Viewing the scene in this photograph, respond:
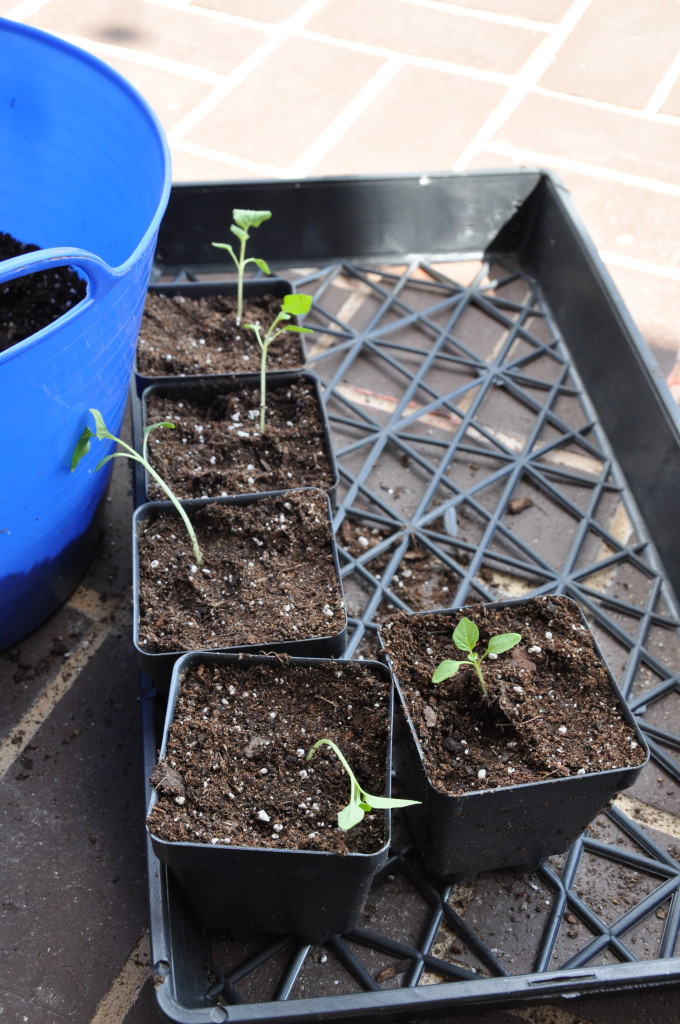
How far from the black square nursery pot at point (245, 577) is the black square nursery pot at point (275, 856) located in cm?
4

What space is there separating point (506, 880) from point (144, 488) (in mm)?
788

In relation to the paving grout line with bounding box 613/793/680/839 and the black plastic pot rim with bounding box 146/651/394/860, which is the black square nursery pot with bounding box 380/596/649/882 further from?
the paving grout line with bounding box 613/793/680/839

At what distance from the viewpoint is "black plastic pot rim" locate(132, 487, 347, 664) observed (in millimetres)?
1111

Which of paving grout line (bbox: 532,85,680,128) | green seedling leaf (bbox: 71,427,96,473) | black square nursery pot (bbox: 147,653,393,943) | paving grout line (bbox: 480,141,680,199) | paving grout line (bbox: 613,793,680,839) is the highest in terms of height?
paving grout line (bbox: 532,85,680,128)

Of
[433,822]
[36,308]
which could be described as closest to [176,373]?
[36,308]

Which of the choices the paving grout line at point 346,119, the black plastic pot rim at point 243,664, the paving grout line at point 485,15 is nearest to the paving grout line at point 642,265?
the paving grout line at point 346,119

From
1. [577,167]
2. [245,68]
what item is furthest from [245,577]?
[245,68]

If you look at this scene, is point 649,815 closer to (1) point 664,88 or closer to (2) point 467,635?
(2) point 467,635

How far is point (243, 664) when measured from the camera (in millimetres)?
1104

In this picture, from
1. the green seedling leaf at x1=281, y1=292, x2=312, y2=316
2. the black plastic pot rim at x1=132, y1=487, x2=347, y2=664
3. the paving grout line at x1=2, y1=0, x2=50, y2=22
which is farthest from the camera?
the paving grout line at x1=2, y1=0, x2=50, y2=22

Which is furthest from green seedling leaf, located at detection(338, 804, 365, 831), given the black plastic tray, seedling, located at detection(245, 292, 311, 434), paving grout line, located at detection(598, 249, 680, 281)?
paving grout line, located at detection(598, 249, 680, 281)

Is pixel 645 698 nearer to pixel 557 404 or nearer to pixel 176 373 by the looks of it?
pixel 557 404

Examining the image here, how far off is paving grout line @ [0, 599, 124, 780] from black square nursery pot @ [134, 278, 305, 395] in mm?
426

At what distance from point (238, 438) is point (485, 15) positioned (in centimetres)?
219
